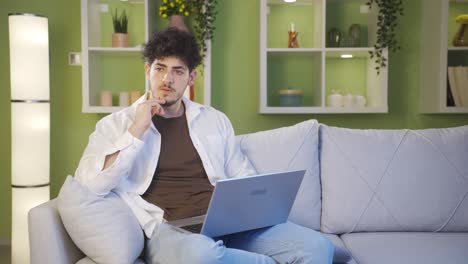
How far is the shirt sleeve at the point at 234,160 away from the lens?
2.04 m

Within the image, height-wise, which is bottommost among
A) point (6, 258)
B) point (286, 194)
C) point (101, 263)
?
point (6, 258)

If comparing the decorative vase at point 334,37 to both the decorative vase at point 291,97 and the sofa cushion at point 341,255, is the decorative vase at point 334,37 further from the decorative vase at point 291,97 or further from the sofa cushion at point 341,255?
the sofa cushion at point 341,255

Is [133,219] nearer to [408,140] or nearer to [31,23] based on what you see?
[408,140]

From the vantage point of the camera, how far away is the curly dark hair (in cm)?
192

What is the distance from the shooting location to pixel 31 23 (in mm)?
2756

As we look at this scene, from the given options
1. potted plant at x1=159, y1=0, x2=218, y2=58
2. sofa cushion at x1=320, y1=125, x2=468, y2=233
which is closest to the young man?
sofa cushion at x1=320, y1=125, x2=468, y2=233

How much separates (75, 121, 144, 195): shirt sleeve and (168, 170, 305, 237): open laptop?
0.83 feet

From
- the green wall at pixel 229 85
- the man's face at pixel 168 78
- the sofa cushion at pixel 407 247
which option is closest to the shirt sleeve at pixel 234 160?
the man's face at pixel 168 78

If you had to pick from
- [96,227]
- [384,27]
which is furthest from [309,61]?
[96,227]

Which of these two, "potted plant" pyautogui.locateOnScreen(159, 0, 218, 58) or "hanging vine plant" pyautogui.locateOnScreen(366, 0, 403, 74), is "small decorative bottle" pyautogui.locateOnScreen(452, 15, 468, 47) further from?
"potted plant" pyautogui.locateOnScreen(159, 0, 218, 58)

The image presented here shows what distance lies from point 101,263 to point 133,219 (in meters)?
0.19

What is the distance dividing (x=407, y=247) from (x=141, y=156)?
3.47 feet

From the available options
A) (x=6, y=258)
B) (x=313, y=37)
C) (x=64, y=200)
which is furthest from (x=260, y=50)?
(x=6, y=258)

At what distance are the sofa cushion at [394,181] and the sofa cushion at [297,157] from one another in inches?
2.1
